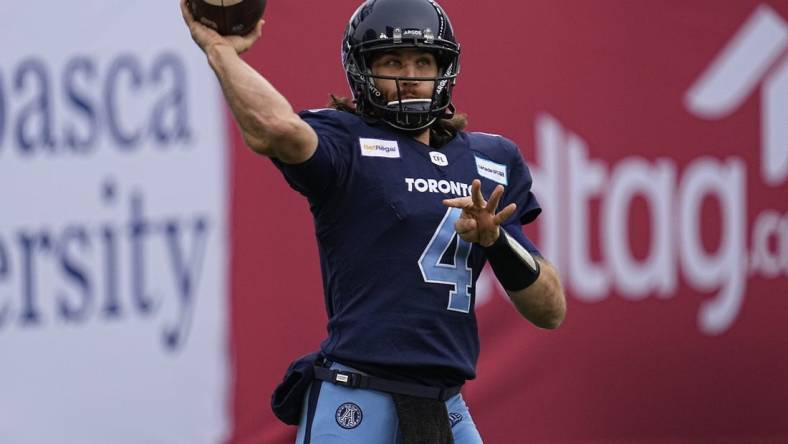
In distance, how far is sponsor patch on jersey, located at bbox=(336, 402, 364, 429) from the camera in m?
3.41

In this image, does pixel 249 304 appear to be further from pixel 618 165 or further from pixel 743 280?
pixel 743 280

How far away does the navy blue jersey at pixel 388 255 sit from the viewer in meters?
3.42

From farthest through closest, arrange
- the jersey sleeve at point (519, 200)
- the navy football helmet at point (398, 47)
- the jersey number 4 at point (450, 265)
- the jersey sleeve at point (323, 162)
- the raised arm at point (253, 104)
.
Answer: the jersey sleeve at point (519, 200) → the navy football helmet at point (398, 47) → the jersey number 4 at point (450, 265) → the jersey sleeve at point (323, 162) → the raised arm at point (253, 104)

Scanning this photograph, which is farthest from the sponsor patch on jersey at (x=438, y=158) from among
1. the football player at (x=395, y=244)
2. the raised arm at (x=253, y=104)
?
the raised arm at (x=253, y=104)

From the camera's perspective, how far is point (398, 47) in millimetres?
3604

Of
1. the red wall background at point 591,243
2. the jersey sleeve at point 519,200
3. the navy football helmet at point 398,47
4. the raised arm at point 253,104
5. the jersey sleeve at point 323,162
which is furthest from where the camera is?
the red wall background at point 591,243

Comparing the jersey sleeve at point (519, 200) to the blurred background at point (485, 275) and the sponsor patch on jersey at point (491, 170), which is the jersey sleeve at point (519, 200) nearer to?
the sponsor patch on jersey at point (491, 170)

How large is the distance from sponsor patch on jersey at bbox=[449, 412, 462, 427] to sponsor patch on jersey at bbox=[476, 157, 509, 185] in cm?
60

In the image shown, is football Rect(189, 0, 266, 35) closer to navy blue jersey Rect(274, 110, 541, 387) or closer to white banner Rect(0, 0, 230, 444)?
navy blue jersey Rect(274, 110, 541, 387)

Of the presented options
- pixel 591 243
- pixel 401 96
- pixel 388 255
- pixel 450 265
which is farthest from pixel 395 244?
pixel 591 243

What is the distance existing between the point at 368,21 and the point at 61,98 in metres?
1.90

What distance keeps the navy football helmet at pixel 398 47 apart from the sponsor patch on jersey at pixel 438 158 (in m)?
0.08

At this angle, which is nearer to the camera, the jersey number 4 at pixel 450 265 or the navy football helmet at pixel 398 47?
the jersey number 4 at pixel 450 265

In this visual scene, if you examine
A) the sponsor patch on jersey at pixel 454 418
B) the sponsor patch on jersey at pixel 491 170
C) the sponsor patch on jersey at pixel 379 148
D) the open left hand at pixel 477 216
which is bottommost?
the sponsor patch on jersey at pixel 454 418
